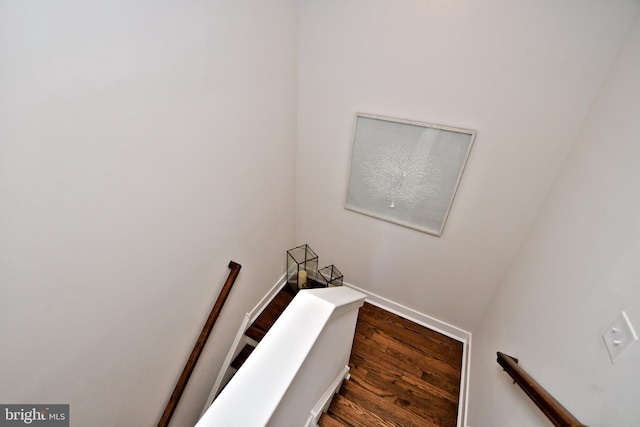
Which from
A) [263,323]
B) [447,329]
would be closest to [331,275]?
[263,323]

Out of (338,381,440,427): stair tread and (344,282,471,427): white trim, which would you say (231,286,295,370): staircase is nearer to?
(344,282,471,427): white trim

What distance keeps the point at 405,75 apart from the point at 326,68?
523 mm

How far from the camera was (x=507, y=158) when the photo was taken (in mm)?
1664

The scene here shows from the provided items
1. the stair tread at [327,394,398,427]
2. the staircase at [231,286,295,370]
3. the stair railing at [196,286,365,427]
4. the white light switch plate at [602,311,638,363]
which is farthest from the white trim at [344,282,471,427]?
the white light switch plate at [602,311,638,363]

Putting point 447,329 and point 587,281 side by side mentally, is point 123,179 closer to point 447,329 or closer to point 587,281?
point 587,281

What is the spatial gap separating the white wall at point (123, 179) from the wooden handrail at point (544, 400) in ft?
5.29

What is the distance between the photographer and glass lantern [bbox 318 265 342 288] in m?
2.75

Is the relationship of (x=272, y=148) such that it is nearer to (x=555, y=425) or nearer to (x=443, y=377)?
(x=555, y=425)

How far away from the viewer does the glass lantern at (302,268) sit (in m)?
2.80

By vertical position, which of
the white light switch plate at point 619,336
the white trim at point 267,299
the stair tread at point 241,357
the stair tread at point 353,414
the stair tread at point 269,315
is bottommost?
the stair tread at point 241,357

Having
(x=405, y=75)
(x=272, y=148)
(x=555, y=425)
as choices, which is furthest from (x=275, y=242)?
(x=555, y=425)

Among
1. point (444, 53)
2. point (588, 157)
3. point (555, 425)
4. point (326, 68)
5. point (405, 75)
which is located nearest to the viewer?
point (555, 425)

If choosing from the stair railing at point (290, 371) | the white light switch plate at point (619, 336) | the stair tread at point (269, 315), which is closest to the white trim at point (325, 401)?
the stair railing at point (290, 371)

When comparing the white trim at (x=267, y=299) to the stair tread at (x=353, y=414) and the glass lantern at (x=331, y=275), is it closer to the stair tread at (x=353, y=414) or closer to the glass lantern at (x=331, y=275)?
the glass lantern at (x=331, y=275)
